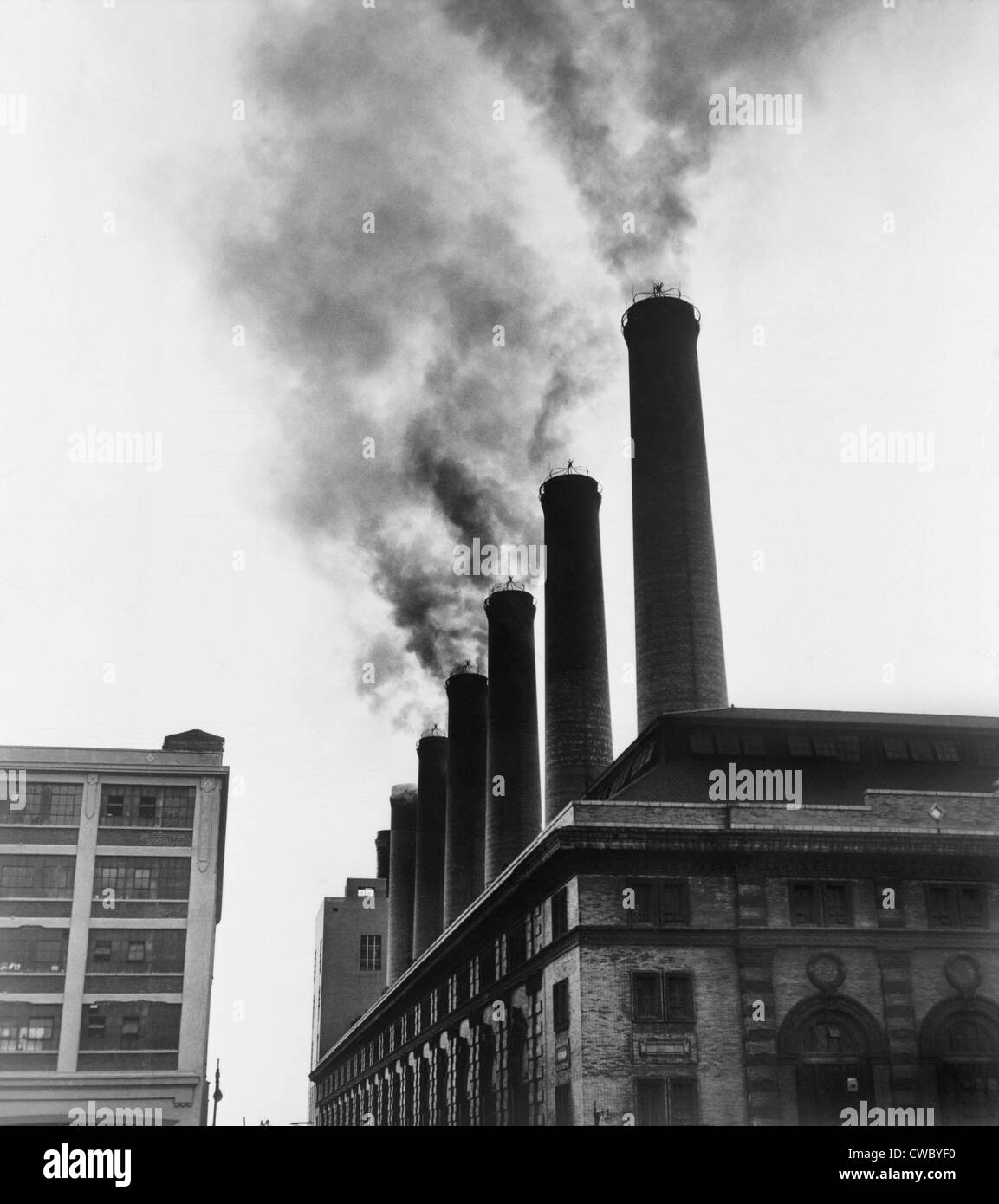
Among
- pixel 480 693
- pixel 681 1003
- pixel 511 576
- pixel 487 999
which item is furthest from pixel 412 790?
pixel 681 1003

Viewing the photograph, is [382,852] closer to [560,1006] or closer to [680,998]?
[560,1006]

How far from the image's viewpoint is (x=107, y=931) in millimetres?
49500

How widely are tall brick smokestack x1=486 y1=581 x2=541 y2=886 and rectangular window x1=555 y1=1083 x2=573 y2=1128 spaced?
23.8 metres

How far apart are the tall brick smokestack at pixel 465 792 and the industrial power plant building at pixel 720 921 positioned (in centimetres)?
1645

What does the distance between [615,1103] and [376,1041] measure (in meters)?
39.0

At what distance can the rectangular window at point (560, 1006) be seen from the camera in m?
32.7

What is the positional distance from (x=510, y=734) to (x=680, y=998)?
28629mm

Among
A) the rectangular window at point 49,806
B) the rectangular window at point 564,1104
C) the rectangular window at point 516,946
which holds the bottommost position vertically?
the rectangular window at point 564,1104

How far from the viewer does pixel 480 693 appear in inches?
2714

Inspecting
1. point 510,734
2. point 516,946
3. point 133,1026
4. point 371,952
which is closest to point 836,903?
point 516,946

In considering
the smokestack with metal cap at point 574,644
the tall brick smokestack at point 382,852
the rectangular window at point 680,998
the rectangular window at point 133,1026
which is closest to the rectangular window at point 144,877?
the rectangular window at point 133,1026

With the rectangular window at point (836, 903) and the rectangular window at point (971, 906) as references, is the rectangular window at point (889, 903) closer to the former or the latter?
the rectangular window at point (836, 903)

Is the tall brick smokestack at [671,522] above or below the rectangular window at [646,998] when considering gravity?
above

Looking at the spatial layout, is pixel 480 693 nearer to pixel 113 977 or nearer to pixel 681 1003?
pixel 113 977
